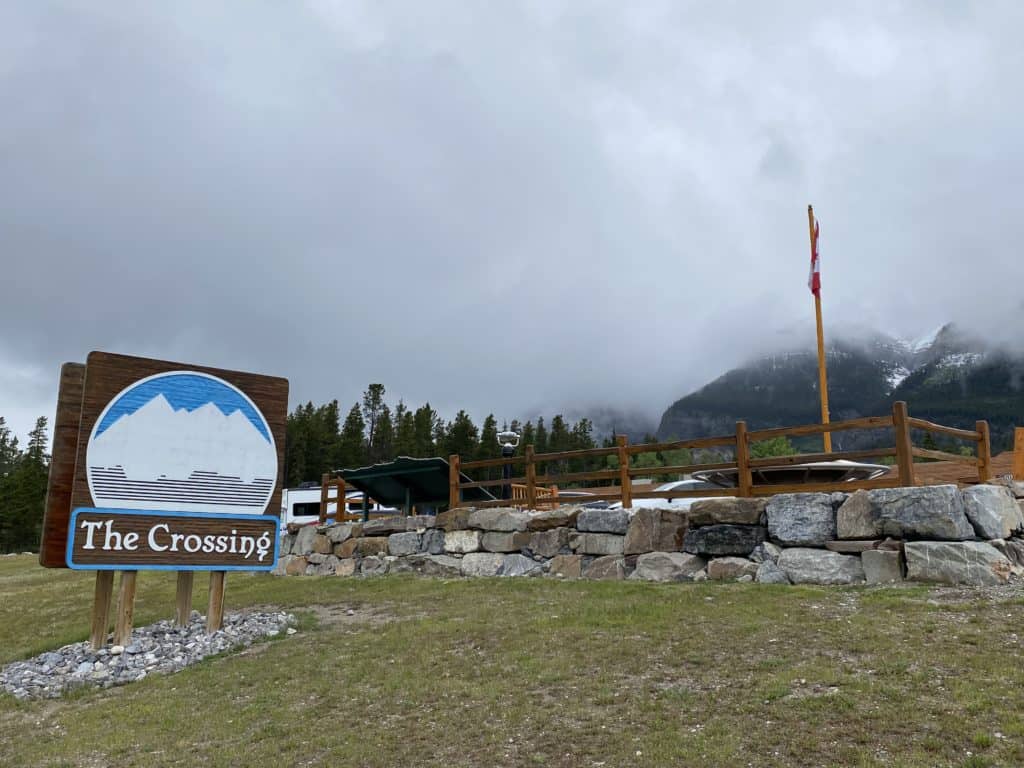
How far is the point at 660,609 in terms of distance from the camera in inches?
323

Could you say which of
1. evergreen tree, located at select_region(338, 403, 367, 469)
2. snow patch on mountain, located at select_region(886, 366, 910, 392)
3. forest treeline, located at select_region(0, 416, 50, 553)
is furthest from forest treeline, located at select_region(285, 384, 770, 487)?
snow patch on mountain, located at select_region(886, 366, 910, 392)

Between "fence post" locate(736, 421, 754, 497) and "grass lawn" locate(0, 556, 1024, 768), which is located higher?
"fence post" locate(736, 421, 754, 497)

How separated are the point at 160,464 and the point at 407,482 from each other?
301 inches

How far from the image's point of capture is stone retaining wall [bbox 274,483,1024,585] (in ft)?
27.6

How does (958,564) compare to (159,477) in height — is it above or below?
below

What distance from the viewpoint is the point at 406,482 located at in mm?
16312

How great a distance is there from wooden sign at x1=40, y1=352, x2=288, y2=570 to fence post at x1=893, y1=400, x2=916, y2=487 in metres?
8.10

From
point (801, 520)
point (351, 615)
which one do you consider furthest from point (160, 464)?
point (801, 520)

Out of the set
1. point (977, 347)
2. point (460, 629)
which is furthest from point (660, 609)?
point (977, 347)

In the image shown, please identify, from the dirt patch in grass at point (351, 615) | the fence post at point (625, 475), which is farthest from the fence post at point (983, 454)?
the dirt patch in grass at point (351, 615)

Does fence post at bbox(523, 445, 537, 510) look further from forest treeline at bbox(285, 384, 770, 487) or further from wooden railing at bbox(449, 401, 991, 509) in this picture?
forest treeline at bbox(285, 384, 770, 487)

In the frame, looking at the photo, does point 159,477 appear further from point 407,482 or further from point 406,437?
point 406,437

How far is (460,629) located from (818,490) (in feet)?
17.6

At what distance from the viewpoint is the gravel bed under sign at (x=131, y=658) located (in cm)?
761
